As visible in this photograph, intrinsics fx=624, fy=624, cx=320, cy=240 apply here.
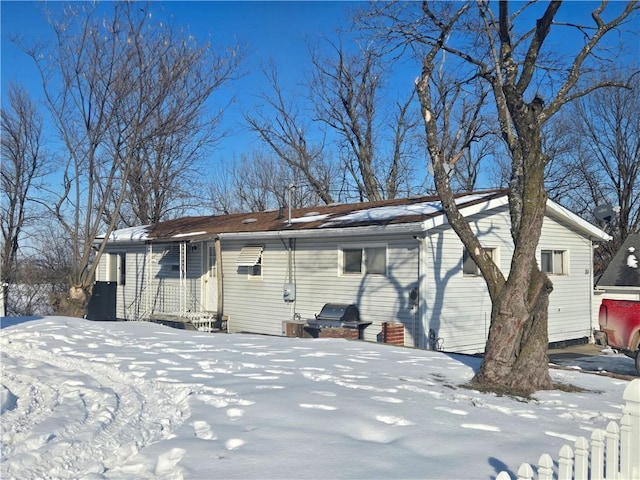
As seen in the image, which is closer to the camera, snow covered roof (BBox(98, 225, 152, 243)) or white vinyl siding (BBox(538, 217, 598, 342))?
white vinyl siding (BBox(538, 217, 598, 342))

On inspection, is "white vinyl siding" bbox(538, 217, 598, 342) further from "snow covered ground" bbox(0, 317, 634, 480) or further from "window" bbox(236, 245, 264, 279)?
"snow covered ground" bbox(0, 317, 634, 480)


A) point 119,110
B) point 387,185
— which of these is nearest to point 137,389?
point 119,110

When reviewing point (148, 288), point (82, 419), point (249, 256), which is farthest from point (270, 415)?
point (148, 288)

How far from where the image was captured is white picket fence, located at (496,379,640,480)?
10.8 feet

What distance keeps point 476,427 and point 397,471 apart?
4.57 feet

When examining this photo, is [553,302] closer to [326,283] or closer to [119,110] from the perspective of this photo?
[326,283]

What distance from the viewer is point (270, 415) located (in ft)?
17.5

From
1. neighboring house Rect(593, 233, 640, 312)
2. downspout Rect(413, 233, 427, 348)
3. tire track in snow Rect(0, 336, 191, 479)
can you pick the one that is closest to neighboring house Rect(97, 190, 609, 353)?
downspout Rect(413, 233, 427, 348)

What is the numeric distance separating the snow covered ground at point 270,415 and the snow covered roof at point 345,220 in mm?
4553

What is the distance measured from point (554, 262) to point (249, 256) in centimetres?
800

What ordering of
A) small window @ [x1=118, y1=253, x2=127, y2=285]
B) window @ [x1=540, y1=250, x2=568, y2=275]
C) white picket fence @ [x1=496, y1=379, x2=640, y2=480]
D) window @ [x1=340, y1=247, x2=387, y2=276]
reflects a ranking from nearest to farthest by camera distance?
white picket fence @ [x1=496, y1=379, x2=640, y2=480], window @ [x1=340, y1=247, x2=387, y2=276], window @ [x1=540, y1=250, x2=568, y2=275], small window @ [x1=118, y1=253, x2=127, y2=285]

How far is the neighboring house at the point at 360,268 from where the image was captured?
1306 centimetres

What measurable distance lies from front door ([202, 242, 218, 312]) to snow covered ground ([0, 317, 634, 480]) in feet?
29.0

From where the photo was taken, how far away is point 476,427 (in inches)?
204
